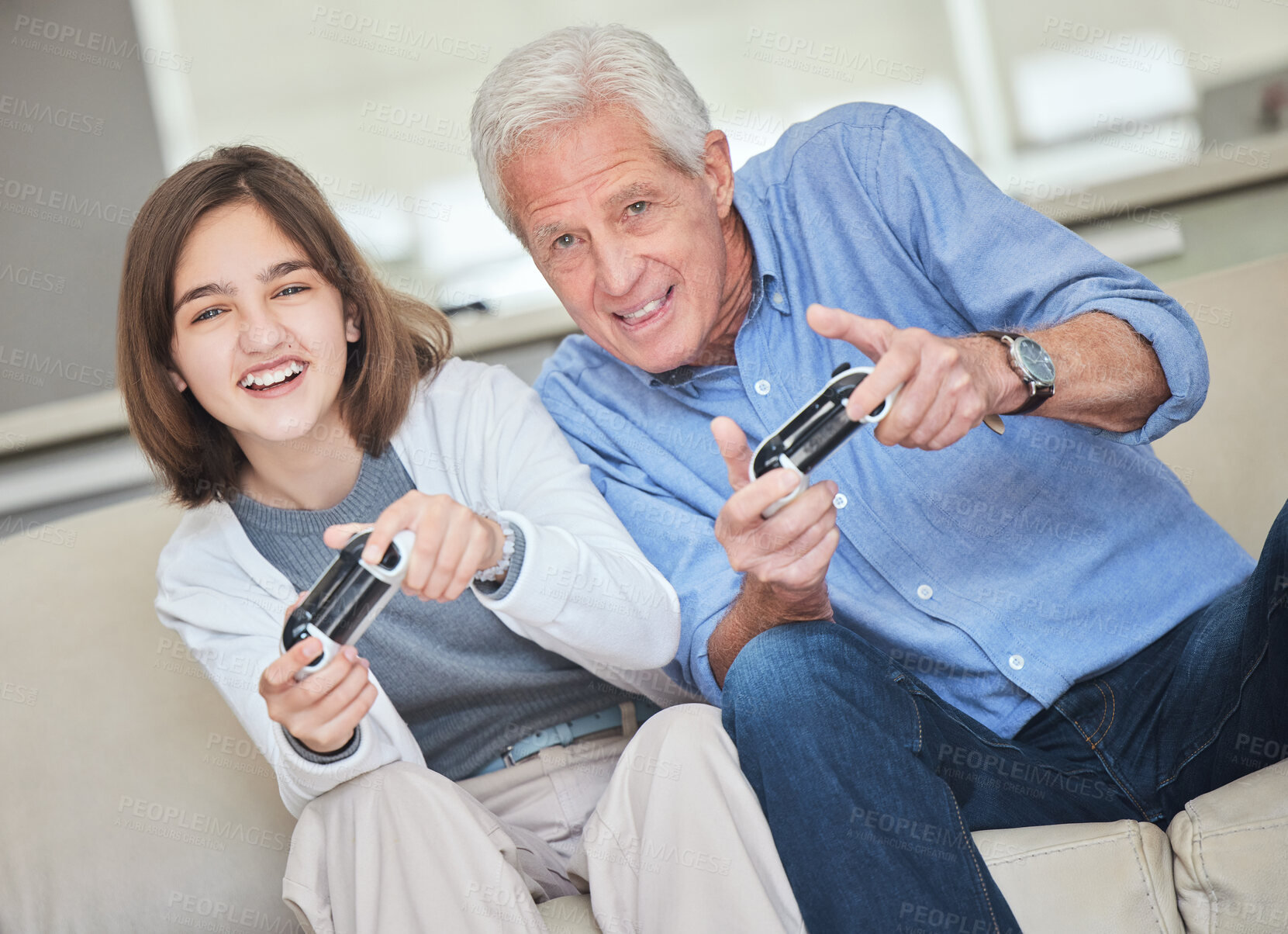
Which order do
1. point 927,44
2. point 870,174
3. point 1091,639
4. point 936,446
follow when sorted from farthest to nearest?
point 927,44, point 870,174, point 1091,639, point 936,446

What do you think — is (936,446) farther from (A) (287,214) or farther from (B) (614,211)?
(A) (287,214)

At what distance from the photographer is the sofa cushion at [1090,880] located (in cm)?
85

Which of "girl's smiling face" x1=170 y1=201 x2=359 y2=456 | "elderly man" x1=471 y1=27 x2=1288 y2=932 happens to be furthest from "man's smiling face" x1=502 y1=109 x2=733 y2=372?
"girl's smiling face" x1=170 y1=201 x2=359 y2=456

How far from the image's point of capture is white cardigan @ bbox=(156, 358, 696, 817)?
1.03 m

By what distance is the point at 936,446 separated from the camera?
91 cm

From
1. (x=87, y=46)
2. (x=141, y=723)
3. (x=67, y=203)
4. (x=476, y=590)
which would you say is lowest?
(x=141, y=723)

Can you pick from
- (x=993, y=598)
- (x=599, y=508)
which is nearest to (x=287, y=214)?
(x=599, y=508)

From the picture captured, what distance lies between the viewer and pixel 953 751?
984 millimetres

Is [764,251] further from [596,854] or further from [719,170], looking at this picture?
[596,854]

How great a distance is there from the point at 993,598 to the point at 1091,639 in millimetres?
105

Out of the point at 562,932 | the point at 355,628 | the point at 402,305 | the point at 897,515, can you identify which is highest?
the point at 402,305

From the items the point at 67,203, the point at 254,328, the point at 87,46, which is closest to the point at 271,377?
the point at 254,328

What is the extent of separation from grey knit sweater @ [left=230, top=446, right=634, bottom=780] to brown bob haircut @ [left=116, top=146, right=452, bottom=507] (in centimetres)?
6

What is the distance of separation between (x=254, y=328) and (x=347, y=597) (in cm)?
40
